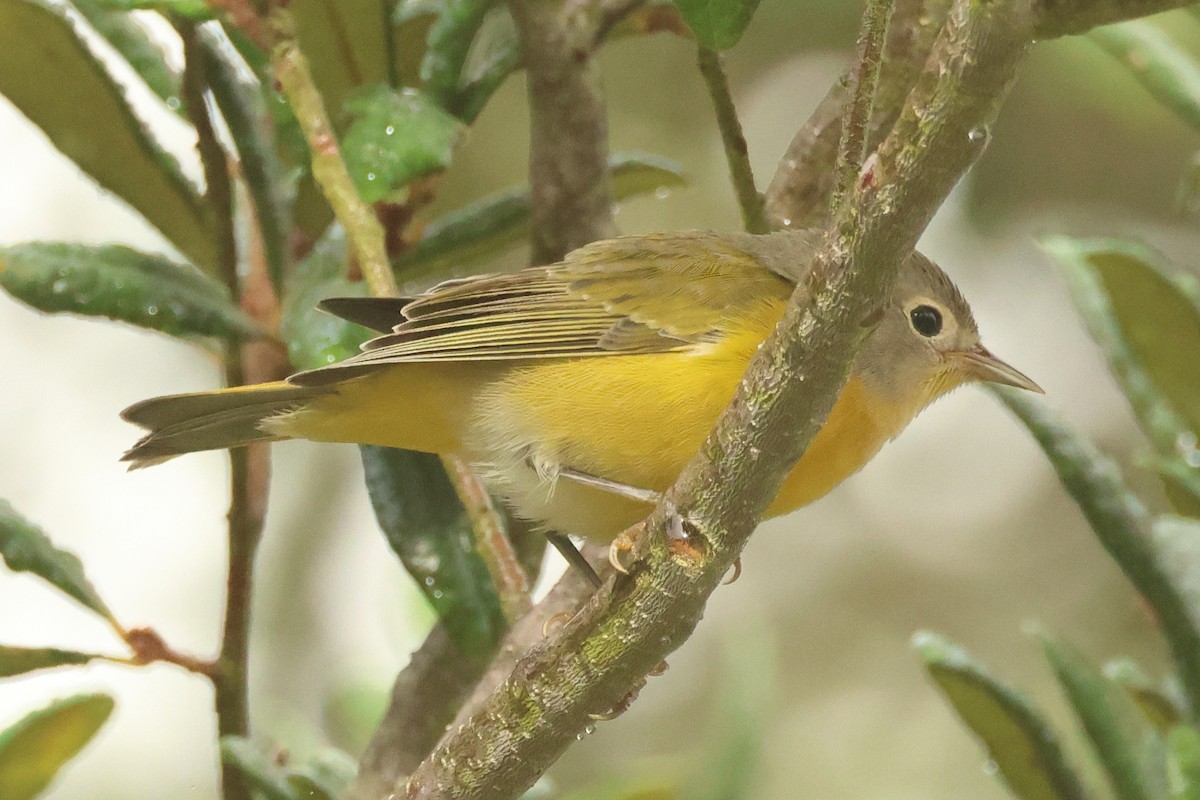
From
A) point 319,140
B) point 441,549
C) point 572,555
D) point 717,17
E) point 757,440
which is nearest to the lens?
point 757,440

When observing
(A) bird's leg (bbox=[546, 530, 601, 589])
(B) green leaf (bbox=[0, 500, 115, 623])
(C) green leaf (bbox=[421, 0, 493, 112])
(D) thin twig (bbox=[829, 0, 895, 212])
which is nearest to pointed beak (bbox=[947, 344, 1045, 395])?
(A) bird's leg (bbox=[546, 530, 601, 589])

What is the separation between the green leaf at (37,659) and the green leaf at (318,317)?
1.89ft

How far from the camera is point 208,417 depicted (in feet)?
7.18

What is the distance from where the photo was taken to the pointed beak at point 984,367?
251 cm

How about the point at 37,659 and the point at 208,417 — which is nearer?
the point at 37,659

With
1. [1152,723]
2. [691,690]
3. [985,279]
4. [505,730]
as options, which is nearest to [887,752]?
[691,690]

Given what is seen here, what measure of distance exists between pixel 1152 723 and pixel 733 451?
3.91 ft

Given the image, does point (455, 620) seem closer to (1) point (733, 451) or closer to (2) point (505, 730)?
(2) point (505, 730)

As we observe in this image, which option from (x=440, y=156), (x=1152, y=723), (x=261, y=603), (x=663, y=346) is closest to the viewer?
(x=440, y=156)

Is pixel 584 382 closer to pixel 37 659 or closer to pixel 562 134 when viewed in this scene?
pixel 562 134

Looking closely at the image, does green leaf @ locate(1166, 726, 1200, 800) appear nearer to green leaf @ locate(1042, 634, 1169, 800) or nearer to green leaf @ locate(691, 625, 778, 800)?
green leaf @ locate(1042, 634, 1169, 800)

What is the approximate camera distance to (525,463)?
2320 millimetres

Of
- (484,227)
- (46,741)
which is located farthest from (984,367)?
(46,741)

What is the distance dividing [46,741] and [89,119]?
1.06 meters
